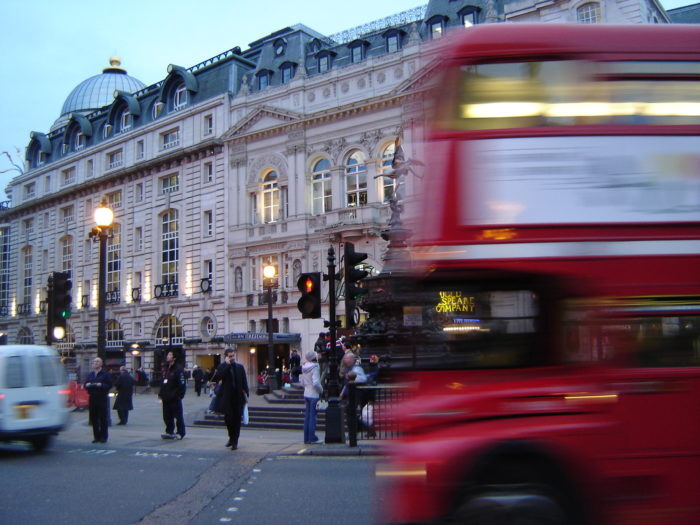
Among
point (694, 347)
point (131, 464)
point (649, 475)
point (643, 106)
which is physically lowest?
point (131, 464)

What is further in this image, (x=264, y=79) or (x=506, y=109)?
(x=264, y=79)

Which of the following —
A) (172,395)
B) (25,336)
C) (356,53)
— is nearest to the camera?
(172,395)

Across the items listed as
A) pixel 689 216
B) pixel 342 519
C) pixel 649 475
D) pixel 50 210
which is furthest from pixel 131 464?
pixel 50 210

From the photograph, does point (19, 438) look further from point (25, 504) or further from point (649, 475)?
point (649, 475)

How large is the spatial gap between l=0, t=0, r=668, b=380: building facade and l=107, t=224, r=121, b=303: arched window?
0.14 metres

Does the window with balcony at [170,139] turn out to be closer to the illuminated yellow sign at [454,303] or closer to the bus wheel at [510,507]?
the illuminated yellow sign at [454,303]

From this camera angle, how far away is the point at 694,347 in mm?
5426

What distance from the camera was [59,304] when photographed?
54.2 ft

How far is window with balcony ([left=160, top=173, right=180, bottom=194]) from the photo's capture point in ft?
161

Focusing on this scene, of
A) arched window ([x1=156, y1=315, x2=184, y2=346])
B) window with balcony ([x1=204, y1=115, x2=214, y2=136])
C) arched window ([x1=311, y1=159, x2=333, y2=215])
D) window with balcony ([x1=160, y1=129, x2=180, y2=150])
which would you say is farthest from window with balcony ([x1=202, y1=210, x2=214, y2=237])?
arched window ([x1=311, y1=159, x2=333, y2=215])

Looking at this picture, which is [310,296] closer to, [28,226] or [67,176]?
[67,176]

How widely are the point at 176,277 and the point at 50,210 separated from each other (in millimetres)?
19848

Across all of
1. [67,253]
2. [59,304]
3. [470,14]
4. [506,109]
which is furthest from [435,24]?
[67,253]

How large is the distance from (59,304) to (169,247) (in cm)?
3314
